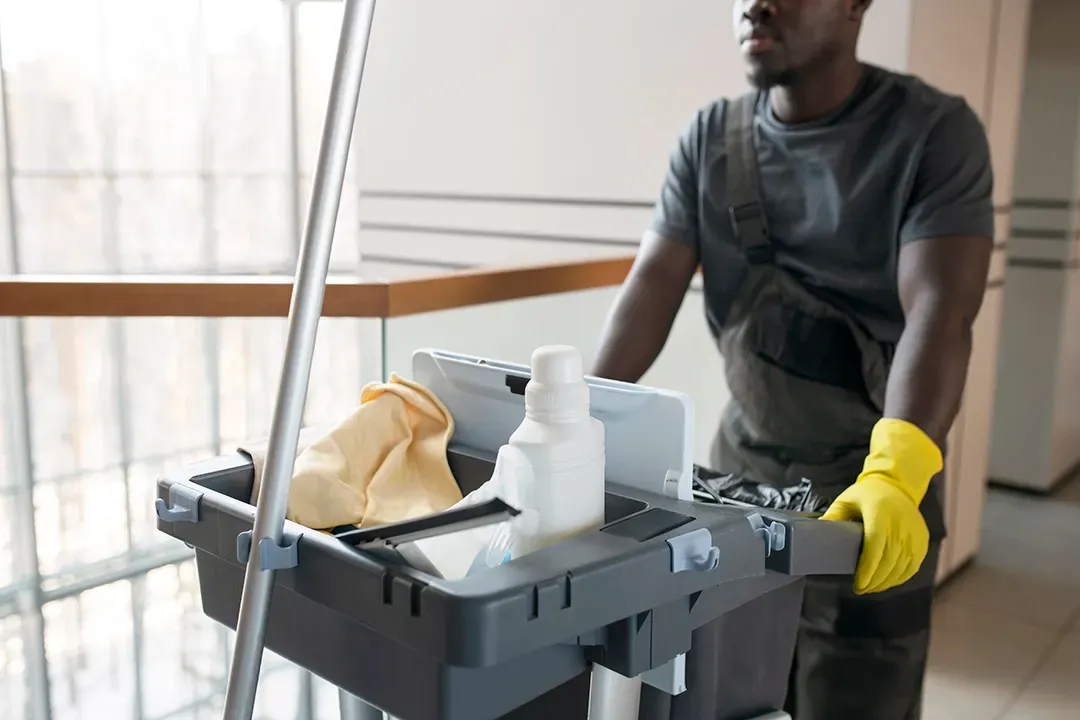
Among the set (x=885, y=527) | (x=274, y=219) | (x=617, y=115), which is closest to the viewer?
(x=885, y=527)

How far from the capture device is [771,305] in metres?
1.32

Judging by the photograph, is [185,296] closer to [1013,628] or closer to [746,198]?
[746,198]

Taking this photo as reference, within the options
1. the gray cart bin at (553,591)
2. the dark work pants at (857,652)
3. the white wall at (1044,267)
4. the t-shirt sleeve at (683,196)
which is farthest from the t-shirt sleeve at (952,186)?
the white wall at (1044,267)

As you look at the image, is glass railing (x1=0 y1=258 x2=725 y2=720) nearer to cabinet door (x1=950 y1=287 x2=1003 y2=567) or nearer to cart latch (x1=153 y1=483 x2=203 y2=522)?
cart latch (x1=153 y1=483 x2=203 y2=522)

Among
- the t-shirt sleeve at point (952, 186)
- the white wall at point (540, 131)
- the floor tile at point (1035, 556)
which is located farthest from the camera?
the floor tile at point (1035, 556)

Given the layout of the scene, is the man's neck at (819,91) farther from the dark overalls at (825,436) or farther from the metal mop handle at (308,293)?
the metal mop handle at (308,293)

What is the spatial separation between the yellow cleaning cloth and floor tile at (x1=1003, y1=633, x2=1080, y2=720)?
1814 mm

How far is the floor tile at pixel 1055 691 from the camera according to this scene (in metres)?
2.07

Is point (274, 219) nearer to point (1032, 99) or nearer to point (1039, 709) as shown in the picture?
point (1032, 99)

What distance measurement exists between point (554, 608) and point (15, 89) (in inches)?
151

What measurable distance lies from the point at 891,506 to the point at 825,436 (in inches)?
20.5

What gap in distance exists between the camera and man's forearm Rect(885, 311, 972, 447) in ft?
3.44

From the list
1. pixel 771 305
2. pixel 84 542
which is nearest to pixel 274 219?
pixel 84 542

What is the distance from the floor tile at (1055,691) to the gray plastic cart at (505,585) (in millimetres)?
1683
